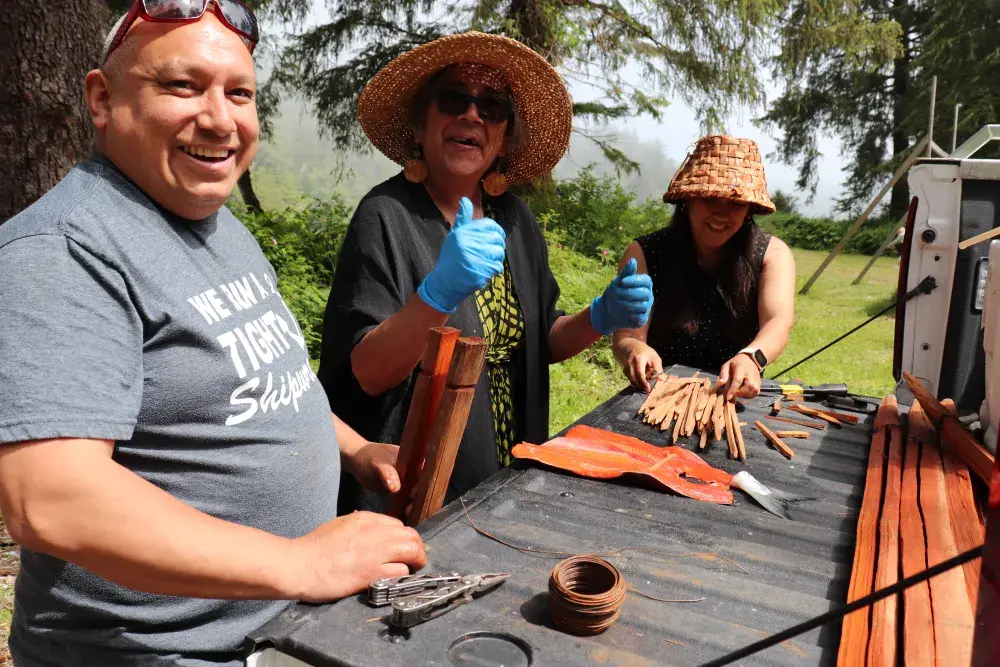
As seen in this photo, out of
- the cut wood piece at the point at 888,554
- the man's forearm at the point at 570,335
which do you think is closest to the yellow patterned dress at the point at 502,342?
the man's forearm at the point at 570,335

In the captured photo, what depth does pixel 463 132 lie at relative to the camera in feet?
8.36

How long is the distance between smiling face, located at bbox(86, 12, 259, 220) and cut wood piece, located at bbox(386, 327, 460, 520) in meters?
0.57

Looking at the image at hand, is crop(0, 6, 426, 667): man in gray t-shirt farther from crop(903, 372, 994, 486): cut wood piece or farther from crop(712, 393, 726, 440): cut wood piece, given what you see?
crop(903, 372, 994, 486): cut wood piece

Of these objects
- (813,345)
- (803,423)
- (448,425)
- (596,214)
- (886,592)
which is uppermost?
(886,592)

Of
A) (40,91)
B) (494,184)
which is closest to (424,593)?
(494,184)

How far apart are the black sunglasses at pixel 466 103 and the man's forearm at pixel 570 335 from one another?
2.62 feet

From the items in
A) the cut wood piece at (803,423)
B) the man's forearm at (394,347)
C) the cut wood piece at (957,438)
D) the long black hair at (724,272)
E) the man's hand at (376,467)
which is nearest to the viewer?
the man's hand at (376,467)

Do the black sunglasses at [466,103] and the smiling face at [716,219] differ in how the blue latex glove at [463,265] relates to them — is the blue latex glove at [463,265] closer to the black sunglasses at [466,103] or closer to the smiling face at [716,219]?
the black sunglasses at [466,103]

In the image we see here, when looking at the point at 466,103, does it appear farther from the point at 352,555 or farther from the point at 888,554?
the point at 888,554

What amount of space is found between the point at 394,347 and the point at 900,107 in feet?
82.4

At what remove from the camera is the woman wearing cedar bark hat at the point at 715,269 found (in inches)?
129

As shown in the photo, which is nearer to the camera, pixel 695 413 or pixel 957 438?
pixel 957 438

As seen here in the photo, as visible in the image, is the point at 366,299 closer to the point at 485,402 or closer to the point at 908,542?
the point at 485,402

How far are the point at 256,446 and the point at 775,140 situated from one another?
86.7ft
